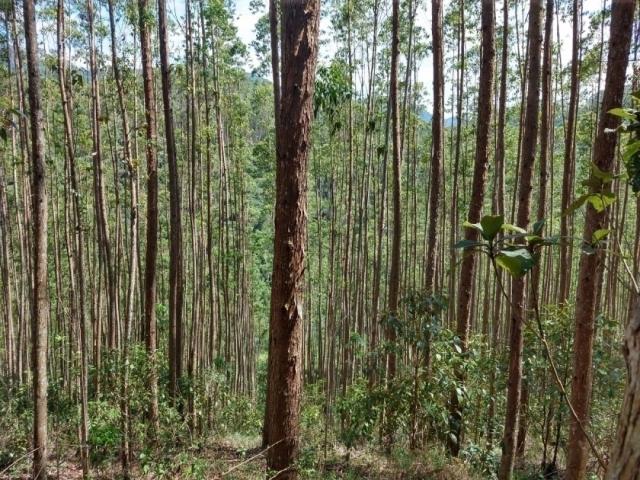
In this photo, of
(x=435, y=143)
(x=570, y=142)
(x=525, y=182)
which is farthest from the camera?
(x=570, y=142)

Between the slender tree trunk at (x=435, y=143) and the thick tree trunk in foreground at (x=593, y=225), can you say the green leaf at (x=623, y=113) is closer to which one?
the thick tree trunk in foreground at (x=593, y=225)

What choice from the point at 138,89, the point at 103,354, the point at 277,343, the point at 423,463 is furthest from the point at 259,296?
the point at 277,343

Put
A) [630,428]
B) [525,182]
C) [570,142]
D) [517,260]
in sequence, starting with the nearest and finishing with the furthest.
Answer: [630,428]
[517,260]
[525,182]
[570,142]

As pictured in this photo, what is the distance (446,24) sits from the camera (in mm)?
10141

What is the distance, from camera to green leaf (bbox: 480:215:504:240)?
1354 mm

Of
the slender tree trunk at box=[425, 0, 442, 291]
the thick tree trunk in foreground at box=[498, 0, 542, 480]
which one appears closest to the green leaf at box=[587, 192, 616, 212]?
the thick tree trunk in foreground at box=[498, 0, 542, 480]

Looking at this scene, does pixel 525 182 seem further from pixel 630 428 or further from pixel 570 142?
pixel 570 142

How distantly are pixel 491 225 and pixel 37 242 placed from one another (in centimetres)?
445

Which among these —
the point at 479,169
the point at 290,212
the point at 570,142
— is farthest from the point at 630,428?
the point at 570,142

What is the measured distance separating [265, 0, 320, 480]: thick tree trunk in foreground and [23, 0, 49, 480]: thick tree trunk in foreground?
2.84 m

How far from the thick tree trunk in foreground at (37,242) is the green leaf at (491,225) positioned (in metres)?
4.30

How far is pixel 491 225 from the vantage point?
1.36 meters

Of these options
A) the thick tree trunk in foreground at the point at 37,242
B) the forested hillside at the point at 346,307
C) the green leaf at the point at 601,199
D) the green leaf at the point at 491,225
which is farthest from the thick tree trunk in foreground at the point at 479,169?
the thick tree trunk in foreground at the point at 37,242

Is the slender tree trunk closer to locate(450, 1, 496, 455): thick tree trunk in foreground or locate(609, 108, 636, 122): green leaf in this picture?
locate(450, 1, 496, 455): thick tree trunk in foreground
